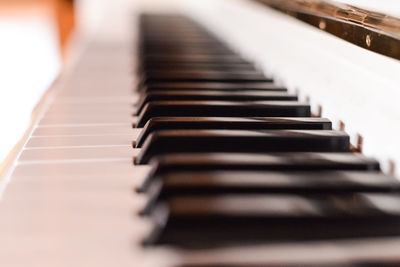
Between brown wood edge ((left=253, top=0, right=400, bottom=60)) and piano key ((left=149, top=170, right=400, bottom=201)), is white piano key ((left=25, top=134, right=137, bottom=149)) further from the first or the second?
brown wood edge ((left=253, top=0, right=400, bottom=60))

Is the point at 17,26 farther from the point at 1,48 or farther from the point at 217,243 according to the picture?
the point at 217,243

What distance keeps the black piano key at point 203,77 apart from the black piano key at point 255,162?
20.0 inches

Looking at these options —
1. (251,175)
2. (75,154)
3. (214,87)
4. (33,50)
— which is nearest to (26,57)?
(33,50)

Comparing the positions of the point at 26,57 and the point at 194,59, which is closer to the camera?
the point at 194,59

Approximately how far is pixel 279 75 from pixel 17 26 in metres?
5.81

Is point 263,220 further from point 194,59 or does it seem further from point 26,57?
point 26,57

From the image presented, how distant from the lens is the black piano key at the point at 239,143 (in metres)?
0.72

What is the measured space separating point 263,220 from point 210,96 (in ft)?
1.70

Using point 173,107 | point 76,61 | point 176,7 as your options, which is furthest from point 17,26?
point 173,107

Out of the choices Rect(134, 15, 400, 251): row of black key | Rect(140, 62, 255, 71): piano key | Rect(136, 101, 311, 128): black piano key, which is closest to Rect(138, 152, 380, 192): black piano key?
Rect(134, 15, 400, 251): row of black key

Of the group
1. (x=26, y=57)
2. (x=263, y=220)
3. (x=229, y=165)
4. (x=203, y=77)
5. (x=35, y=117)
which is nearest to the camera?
(x=263, y=220)

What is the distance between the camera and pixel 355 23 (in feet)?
2.33

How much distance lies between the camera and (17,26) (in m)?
6.38

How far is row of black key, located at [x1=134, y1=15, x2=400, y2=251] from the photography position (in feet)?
1.67
